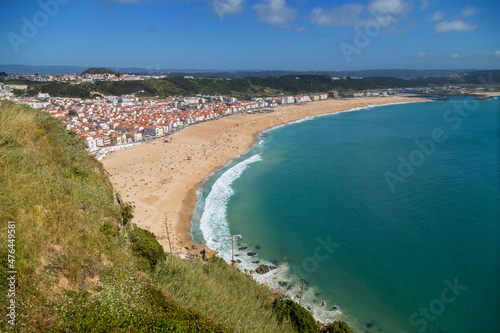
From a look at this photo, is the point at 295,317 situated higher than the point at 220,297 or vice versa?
the point at 220,297

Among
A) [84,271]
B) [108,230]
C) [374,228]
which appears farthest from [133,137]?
[84,271]

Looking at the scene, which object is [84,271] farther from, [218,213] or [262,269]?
[218,213]

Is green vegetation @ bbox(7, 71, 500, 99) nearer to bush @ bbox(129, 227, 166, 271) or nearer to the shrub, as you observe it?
bush @ bbox(129, 227, 166, 271)

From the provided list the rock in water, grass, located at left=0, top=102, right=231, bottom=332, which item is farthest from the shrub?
the rock in water

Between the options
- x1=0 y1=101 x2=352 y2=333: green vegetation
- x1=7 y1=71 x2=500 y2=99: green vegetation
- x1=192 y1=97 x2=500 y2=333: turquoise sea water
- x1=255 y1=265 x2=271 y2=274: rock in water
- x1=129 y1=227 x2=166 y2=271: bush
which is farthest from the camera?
x1=7 y1=71 x2=500 y2=99: green vegetation

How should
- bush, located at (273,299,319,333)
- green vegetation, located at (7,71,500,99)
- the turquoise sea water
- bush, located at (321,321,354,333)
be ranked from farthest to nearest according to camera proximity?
1. green vegetation, located at (7,71,500,99)
2. the turquoise sea water
3. bush, located at (321,321,354,333)
4. bush, located at (273,299,319,333)

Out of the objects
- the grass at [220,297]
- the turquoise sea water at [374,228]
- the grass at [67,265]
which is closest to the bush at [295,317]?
the grass at [220,297]
